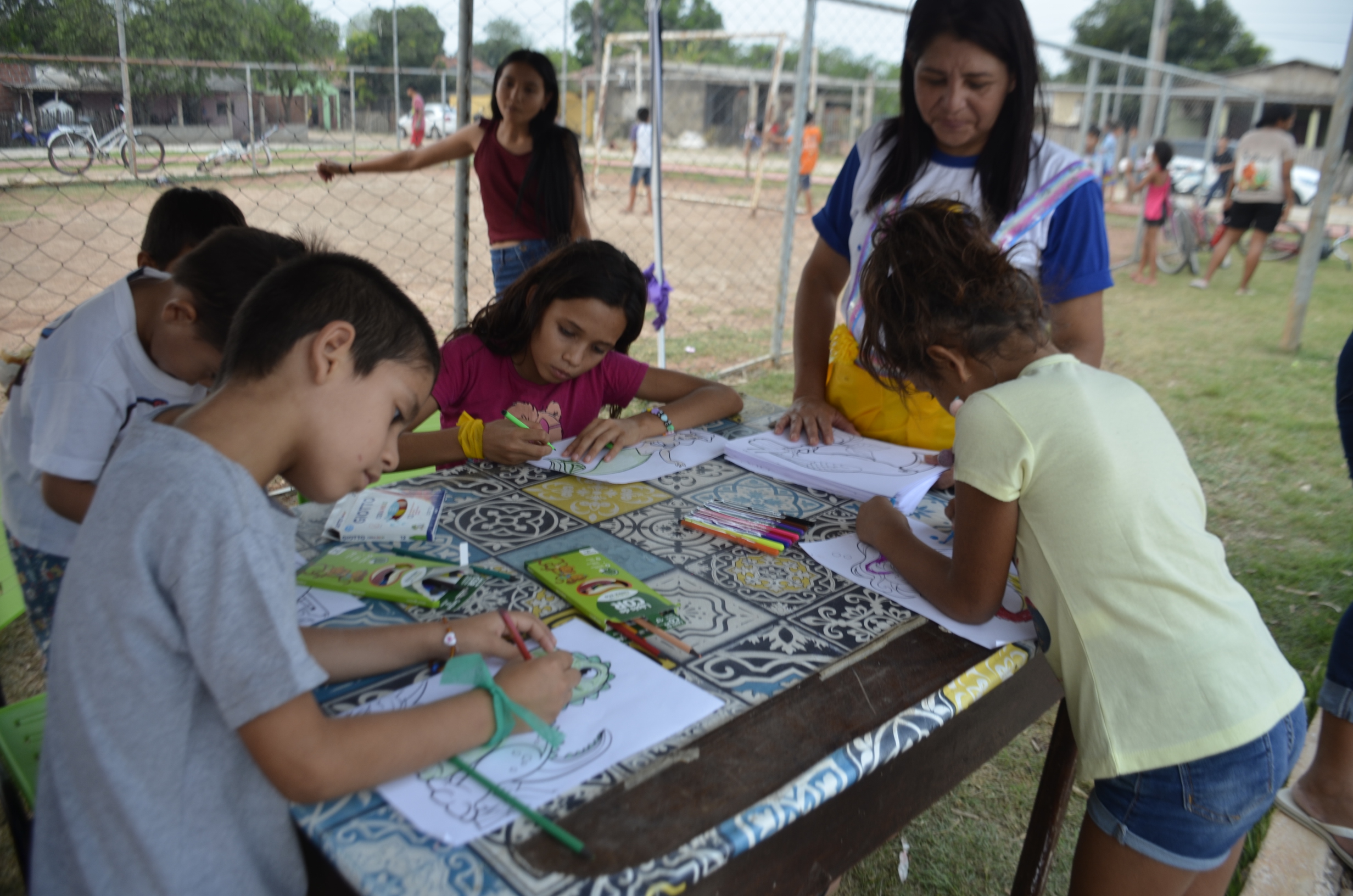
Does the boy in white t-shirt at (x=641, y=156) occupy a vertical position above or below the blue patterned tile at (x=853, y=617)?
above

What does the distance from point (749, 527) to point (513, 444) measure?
498 millimetres

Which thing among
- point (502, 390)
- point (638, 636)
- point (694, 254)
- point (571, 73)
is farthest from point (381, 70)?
point (571, 73)

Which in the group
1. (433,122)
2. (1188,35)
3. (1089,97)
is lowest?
(433,122)

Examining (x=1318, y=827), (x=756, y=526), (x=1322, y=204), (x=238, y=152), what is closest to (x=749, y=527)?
(x=756, y=526)

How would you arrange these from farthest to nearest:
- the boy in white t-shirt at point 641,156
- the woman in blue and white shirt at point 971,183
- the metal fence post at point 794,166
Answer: the boy in white t-shirt at point 641,156 < the metal fence post at point 794,166 < the woman in blue and white shirt at point 971,183

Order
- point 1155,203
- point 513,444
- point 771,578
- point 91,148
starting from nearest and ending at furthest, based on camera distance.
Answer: point 771,578
point 513,444
point 91,148
point 1155,203

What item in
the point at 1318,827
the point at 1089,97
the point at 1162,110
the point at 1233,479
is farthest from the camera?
the point at 1162,110

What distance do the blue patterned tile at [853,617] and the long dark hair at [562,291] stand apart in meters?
1.02

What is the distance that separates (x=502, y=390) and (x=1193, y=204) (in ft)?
39.8

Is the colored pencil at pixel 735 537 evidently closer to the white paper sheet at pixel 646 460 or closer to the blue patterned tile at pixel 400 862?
the white paper sheet at pixel 646 460

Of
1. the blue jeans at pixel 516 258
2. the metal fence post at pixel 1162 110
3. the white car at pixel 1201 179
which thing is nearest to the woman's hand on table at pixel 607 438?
the blue jeans at pixel 516 258

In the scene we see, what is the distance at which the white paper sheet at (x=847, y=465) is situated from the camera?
1540 mm

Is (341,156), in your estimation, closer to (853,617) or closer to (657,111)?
(657,111)

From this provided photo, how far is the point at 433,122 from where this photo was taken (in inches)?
168
